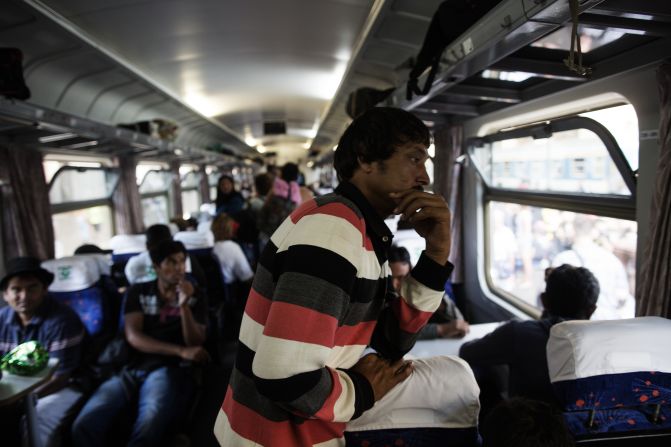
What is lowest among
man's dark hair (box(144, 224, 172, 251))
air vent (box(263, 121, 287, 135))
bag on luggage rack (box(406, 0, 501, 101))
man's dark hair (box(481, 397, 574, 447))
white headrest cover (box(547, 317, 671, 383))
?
man's dark hair (box(481, 397, 574, 447))

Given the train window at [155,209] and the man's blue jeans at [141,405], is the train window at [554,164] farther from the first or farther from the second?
the train window at [155,209]

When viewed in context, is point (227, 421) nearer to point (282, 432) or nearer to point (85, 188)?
point (282, 432)

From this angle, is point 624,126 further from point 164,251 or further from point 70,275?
point 70,275

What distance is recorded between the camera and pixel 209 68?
209 inches

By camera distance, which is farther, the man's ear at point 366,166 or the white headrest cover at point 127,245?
the white headrest cover at point 127,245

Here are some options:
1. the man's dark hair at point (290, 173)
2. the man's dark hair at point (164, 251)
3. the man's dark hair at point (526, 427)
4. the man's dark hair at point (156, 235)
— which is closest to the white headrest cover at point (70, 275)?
the man's dark hair at point (156, 235)

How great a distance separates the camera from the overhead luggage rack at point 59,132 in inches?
114

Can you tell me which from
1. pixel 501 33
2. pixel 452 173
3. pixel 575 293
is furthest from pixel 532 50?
pixel 452 173

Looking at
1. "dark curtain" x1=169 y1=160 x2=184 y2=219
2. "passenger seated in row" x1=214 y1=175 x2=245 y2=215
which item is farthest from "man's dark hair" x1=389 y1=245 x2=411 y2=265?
"dark curtain" x1=169 y1=160 x2=184 y2=219

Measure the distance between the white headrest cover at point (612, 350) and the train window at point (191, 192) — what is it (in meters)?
10.9

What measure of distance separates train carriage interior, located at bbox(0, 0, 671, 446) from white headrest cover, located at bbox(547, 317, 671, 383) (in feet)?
0.05

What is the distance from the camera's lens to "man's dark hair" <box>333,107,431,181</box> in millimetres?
1031

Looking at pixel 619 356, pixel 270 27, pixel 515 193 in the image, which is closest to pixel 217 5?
pixel 270 27

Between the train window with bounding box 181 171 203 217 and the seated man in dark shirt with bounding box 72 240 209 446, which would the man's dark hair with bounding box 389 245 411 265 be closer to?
the seated man in dark shirt with bounding box 72 240 209 446
